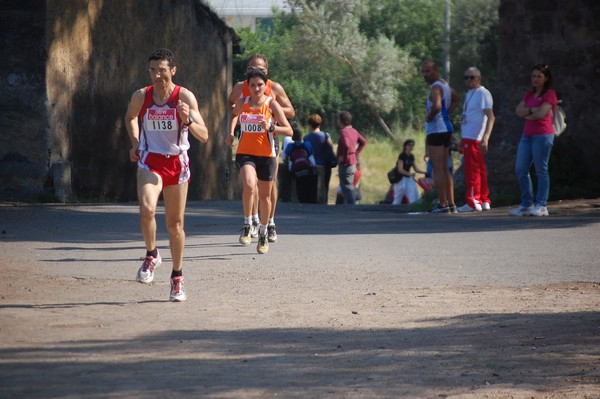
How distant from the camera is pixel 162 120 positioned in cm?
945

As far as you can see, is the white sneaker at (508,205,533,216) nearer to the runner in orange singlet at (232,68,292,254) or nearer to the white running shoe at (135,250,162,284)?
the runner in orange singlet at (232,68,292,254)

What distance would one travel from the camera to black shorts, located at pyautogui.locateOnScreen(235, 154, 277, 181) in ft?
42.9

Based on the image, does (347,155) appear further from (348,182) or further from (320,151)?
(320,151)

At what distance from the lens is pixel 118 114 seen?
22812mm

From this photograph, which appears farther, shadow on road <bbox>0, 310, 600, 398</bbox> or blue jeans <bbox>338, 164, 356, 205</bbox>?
blue jeans <bbox>338, 164, 356, 205</bbox>

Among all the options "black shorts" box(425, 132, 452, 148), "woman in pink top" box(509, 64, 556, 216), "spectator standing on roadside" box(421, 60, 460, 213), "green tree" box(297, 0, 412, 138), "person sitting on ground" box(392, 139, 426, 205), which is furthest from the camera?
"green tree" box(297, 0, 412, 138)

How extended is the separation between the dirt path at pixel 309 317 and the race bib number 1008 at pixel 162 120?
4.04 feet

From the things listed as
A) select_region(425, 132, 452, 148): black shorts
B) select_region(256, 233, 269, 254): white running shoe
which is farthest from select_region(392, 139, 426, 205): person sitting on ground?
select_region(256, 233, 269, 254): white running shoe

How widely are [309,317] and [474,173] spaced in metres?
10.3

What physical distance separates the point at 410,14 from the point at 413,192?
45096 millimetres

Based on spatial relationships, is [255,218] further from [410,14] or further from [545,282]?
[410,14]

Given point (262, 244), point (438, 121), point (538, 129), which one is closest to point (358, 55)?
point (438, 121)

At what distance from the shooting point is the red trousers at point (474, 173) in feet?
60.3

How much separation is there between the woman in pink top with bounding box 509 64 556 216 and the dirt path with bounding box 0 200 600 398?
76.7 inches
